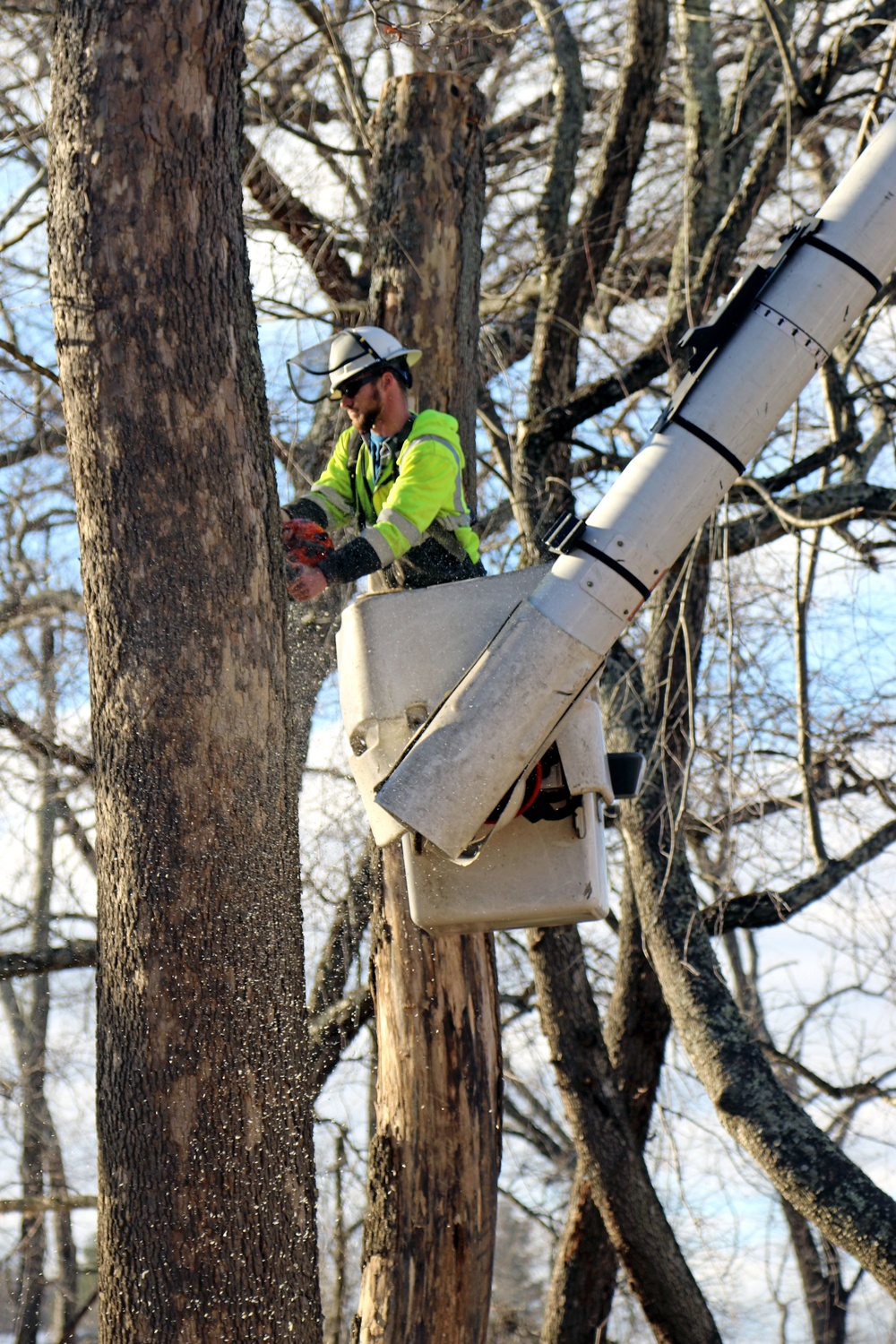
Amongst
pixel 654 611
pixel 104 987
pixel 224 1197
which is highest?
pixel 654 611

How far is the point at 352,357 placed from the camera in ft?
13.4

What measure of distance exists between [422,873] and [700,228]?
425 cm

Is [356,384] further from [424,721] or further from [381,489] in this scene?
[424,721]

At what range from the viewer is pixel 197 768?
2752 mm

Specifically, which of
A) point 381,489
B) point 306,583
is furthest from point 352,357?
point 306,583

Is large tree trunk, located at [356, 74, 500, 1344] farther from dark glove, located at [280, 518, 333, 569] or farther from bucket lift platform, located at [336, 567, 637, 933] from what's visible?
dark glove, located at [280, 518, 333, 569]

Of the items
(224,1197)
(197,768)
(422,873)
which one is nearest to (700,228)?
(422,873)

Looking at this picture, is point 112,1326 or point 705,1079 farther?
point 705,1079

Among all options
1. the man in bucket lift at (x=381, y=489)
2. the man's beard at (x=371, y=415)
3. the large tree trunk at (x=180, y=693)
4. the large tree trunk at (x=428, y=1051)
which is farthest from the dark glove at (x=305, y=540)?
the large tree trunk at (x=428, y=1051)

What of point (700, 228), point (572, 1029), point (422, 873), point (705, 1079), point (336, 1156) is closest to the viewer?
point (422, 873)

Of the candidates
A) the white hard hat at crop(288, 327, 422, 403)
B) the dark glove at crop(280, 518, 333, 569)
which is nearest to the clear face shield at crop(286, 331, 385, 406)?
the white hard hat at crop(288, 327, 422, 403)

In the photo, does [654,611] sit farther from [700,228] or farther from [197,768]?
[197,768]

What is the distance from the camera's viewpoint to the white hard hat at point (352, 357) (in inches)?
160

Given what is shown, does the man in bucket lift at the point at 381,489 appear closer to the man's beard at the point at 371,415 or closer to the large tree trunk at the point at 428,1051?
the man's beard at the point at 371,415
